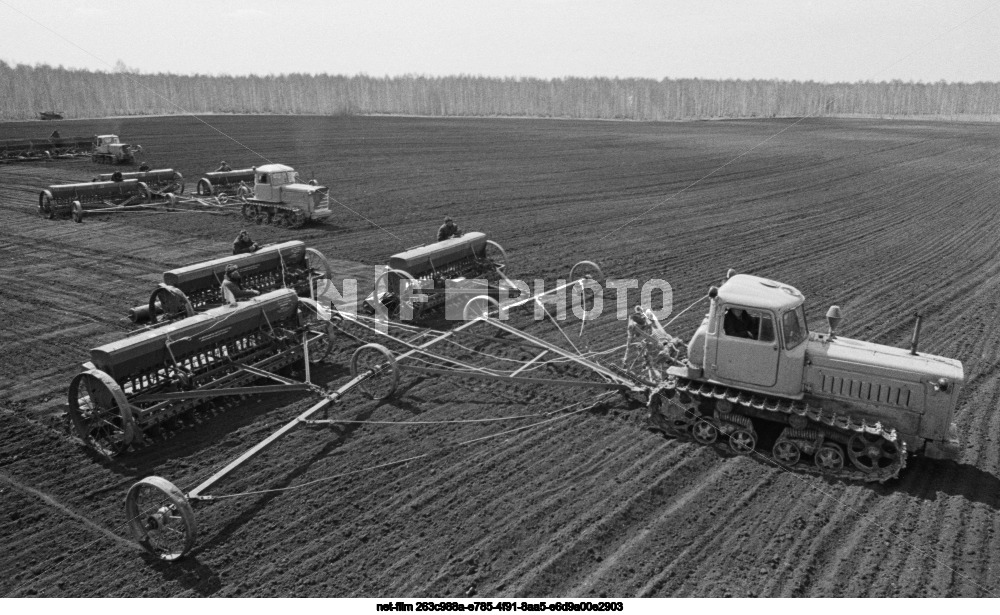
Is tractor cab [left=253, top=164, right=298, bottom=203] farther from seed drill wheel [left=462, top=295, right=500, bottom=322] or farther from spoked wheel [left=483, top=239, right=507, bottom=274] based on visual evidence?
seed drill wheel [left=462, top=295, right=500, bottom=322]

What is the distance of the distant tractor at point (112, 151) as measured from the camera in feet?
137

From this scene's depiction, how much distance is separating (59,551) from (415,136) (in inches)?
2241

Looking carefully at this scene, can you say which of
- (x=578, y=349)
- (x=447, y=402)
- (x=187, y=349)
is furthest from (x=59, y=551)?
(x=578, y=349)

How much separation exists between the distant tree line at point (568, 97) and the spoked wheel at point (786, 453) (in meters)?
106

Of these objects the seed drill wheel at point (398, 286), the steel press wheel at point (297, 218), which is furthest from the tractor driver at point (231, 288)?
the steel press wheel at point (297, 218)

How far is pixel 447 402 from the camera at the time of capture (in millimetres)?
11648

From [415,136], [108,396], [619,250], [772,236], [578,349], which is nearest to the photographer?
[108,396]

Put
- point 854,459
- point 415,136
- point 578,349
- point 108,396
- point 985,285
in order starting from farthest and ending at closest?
point 415,136 < point 985,285 < point 578,349 < point 108,396 < point 854,459

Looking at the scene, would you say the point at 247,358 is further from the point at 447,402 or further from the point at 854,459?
the point at 854,459

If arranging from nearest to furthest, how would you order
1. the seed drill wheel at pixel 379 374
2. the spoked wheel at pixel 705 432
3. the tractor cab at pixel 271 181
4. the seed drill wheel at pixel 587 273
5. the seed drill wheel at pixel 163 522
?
1. the seed drill wheel at pixel 163 522
2. the spoked wheel at pixel 705 432
3. the seed drill wheel at pixel 379 374
4. the seed drill wheel at pixel 587 273
5. the tractor cab at pixel 271 181

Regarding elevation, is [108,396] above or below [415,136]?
below

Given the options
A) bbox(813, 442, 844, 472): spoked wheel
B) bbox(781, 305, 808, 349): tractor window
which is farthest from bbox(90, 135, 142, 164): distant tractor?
bbox(813, 442, 844, 472): spoked wheel

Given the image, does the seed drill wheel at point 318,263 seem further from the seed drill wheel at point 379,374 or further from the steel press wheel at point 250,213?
the steel press wheel at point 250,213

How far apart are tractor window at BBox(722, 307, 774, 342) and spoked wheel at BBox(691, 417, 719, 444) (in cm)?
134
